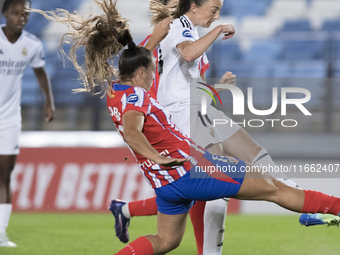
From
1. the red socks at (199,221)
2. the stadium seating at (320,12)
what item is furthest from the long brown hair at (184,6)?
the stadium seating at (320,12)

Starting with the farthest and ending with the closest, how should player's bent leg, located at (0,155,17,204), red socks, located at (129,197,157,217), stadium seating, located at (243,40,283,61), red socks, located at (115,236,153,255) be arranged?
stadium seating, located at (243,40,283,61) → player's bent leg, located at (0,155,17,204) → red socks, located at (129,197,157,217) → red socks, located at (115,236,153,255)

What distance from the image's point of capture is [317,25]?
31.4 feet

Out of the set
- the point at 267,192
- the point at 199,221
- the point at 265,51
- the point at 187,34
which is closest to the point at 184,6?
the point at 187,34

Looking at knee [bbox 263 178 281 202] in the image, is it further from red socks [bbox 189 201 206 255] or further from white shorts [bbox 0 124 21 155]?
white shorts [bbox 0 124 21 155]

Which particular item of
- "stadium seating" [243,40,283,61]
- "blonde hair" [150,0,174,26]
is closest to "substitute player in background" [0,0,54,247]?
"blonde hair" [150,0,174,26]

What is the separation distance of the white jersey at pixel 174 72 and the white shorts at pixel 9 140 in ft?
7.29

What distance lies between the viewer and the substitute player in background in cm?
488

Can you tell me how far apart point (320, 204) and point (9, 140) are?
10.7ft

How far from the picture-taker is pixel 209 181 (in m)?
2.59

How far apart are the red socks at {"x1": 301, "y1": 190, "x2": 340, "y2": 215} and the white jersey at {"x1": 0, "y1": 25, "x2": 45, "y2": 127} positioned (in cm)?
326

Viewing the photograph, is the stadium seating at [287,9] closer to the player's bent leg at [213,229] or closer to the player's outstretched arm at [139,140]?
the player's bent leg at [213,229]

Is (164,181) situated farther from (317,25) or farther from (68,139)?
(317,25)

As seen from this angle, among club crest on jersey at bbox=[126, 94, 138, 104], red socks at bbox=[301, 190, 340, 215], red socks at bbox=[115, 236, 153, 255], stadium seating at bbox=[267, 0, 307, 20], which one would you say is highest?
stadium seating at bbox=[267, 0, 307, 20]

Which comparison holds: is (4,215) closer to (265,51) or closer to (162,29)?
(162,29)
